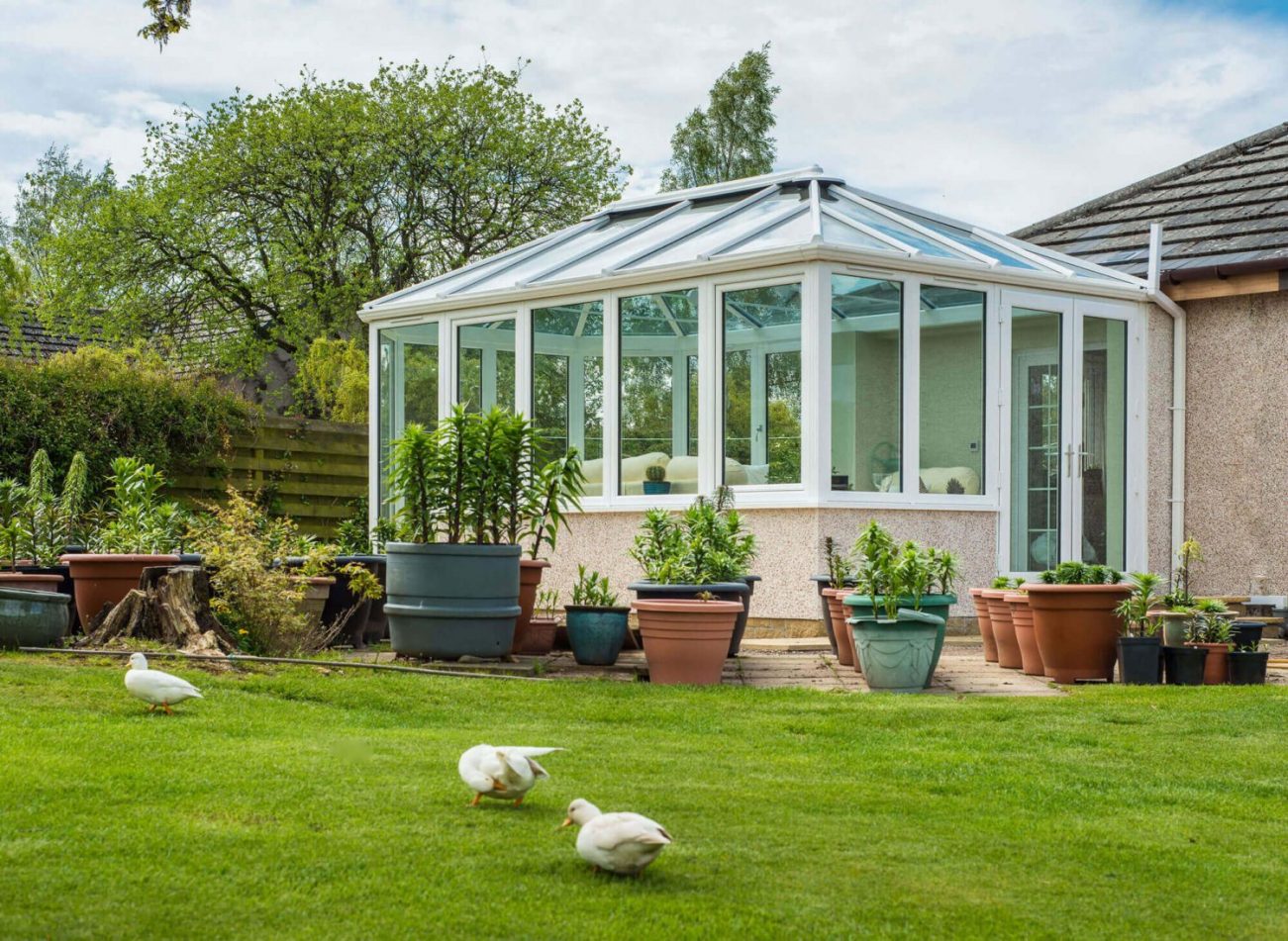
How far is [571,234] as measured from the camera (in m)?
13.8

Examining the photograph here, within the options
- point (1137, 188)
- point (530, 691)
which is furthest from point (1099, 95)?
point (530, 691)

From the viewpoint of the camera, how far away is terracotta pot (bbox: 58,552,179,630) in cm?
867

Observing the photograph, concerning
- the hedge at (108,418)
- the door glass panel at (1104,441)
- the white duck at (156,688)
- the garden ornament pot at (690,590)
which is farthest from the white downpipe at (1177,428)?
the white duck at (156,688)

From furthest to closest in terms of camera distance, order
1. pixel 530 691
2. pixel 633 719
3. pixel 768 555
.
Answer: pixel 768 555 < pixel 530 691 < pixel 633 719

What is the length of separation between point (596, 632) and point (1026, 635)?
7.76 ft

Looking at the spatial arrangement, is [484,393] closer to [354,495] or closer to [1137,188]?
[354,495]

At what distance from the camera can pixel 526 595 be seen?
344 inches

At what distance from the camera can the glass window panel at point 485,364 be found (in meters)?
12.4

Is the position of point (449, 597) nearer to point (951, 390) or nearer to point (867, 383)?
point (867, 383)

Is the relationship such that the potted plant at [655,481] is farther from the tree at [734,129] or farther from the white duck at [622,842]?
the tree at [734,129]

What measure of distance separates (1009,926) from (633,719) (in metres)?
3.04

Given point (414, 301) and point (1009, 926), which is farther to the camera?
point (414, 301)

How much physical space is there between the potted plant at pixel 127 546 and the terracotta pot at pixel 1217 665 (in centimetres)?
583

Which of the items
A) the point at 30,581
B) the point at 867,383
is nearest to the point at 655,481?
the point at 867,383
